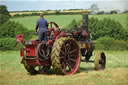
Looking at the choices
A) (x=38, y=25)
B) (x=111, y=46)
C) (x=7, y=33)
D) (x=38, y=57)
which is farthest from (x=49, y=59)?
(x=7, y=33)

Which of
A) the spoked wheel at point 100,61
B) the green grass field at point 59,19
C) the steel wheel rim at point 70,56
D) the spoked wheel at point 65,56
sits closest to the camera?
the spoked wheel at point 65,56

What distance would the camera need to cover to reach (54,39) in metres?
11.7

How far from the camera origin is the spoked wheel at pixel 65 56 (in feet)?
35.5

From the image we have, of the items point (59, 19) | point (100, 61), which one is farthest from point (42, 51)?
point (59, 19)

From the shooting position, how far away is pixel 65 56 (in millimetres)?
11492

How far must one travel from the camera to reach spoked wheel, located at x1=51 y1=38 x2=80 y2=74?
10.8 meters

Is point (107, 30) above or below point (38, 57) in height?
below

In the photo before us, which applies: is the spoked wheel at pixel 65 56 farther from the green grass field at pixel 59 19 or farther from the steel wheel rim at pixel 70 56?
the green grass field at pixel 59 19

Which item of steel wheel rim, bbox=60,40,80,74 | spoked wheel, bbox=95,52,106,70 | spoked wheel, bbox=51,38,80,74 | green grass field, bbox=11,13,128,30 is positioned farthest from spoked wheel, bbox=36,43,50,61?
green grass field, bbox=11,13,128,30

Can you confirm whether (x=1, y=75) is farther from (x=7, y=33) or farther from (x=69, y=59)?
(x=7, y=33)

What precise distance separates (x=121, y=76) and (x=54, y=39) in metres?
3.18

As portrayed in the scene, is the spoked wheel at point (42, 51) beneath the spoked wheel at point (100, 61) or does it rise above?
above

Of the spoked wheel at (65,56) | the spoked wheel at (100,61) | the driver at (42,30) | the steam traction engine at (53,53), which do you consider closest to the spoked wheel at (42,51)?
the steam traction engine at (53,53)

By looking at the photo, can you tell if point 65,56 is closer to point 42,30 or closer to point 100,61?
point 42,30
